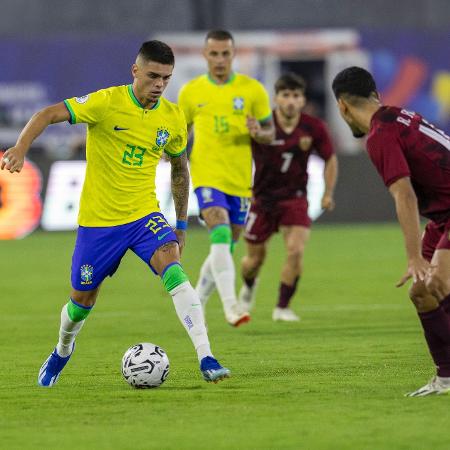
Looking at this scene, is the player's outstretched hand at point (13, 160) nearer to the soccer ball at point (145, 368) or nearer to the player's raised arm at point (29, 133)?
the player's raised arm at point (29, 133)

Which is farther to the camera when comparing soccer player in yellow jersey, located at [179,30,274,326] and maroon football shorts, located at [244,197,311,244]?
maroon football shorts, located at [244,197,311,244]

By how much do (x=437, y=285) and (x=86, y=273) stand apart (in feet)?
6.71

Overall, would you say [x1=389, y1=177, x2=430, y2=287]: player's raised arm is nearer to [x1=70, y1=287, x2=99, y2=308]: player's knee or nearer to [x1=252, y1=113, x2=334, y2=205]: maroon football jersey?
[x1=70, y1=287, x2=99, y2=308]: player's knee

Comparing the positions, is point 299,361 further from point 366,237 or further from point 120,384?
point 366,237

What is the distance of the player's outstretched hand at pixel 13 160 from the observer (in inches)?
274

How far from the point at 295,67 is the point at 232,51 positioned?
53.0 ft

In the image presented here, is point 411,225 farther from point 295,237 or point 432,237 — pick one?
point 295,237

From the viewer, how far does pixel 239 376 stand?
26.5 ft

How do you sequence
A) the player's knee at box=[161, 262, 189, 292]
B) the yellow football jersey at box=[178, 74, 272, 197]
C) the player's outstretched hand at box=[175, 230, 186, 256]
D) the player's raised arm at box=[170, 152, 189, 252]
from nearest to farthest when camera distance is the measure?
the player's knee at box=[161, 262, 189, 292] < the player's outstretched hand at box=[175, 230, 186, 256] < the player's raised arm at box=[170, 152, 189, 252] < the yellow football jersey at box=[178, 74, 272, 197]

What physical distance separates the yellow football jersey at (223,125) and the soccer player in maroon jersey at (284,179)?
89cm

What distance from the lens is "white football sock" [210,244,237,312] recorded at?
1084 centimetres

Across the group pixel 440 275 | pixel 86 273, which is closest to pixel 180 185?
pixel 86 273

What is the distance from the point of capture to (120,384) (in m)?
7.88

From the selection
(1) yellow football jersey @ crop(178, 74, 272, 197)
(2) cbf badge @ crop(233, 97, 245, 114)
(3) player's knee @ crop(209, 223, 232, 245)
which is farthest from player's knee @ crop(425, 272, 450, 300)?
(2) cbf badge @ crop(233, 97, 245, 114)
